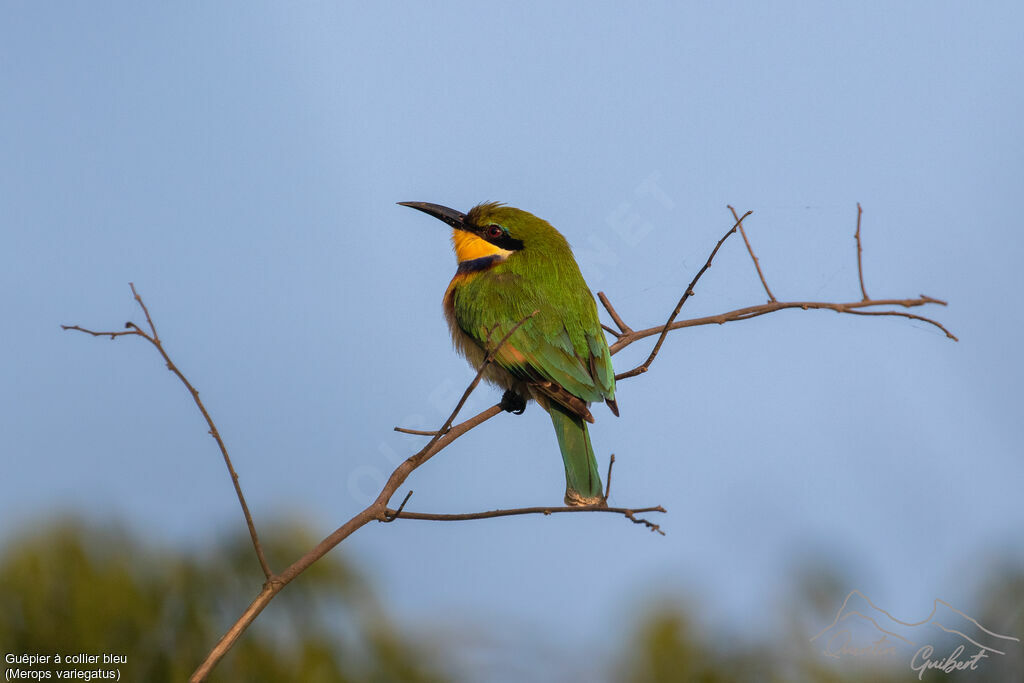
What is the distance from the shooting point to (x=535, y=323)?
12.0 ft

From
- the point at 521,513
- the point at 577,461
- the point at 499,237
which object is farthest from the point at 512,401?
the point at 521,513

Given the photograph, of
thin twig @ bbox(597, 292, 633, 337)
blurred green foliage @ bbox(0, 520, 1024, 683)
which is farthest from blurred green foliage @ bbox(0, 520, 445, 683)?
thin twig @ bbox(597, 292, 633, 337)

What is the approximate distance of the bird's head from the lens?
13.6 ft

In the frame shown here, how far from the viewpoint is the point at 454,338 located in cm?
412

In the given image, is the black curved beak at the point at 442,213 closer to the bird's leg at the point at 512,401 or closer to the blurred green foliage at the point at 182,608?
the bird's leg at the point at 512,401

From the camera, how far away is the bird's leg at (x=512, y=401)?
150 inches

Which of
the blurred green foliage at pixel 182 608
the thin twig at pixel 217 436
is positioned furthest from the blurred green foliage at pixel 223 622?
the thin twig at pixel 217 436

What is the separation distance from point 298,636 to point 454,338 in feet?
6.99

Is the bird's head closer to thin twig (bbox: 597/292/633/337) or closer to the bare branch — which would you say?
thin twig (bbox: 597/292/633/337)

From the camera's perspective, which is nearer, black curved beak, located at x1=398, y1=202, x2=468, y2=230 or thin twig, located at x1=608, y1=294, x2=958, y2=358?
thin twig, located at x1=608, y1=294, x2=958, y2=358

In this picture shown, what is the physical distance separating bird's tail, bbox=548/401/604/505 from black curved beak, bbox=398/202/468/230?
49.6 inches

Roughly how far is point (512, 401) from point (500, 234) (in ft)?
2.68

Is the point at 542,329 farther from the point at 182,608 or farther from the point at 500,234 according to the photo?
the point at 182,608

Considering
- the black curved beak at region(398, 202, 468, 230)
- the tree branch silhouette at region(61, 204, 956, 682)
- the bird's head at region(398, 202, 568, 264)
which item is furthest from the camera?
the black curved beak at region(398, 202, 468, 230)
